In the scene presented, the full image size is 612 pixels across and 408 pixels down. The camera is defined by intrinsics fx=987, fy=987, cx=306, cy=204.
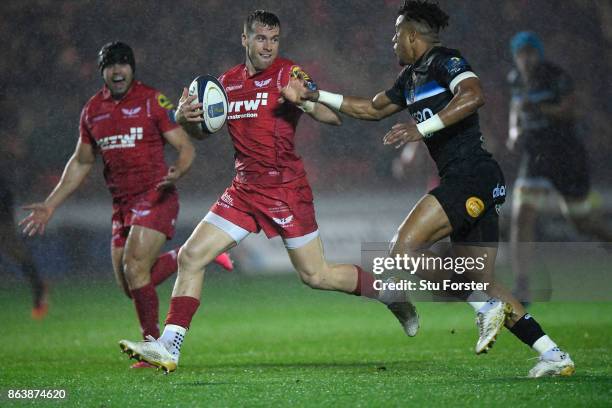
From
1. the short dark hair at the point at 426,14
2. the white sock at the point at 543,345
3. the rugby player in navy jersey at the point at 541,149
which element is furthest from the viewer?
the rugby player in navy jersey at the point at 541,149

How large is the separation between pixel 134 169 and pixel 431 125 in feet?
9.88

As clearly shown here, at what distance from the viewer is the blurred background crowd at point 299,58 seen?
36.9 ft

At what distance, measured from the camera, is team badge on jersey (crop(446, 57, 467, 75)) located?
5.98 metres

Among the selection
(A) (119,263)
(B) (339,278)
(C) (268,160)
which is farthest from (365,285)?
(A) (119,263)

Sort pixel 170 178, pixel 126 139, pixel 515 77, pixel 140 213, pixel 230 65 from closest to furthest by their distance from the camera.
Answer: pixel 170 178 < pixel 140 213 < pixel 126 139 < pixel 515 77 < pixel 230 65

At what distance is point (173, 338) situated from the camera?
6156 millimetres

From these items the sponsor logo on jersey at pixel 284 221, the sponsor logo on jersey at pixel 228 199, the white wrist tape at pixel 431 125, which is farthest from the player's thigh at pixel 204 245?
the white wrist tape at pixel 431 125

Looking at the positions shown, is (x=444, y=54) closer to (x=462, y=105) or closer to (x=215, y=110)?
(x=462, y=105)

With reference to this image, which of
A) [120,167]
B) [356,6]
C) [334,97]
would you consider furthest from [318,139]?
[334,97]

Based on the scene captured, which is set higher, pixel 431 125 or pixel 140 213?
pixel 431 125

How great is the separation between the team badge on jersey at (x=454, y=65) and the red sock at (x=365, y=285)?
1732 millimetres

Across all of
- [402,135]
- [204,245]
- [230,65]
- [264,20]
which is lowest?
[204,245]

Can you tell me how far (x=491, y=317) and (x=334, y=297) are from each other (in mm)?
6156

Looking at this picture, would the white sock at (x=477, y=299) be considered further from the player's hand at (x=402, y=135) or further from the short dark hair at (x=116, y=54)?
the short dark hair at (x=116, y=54)
